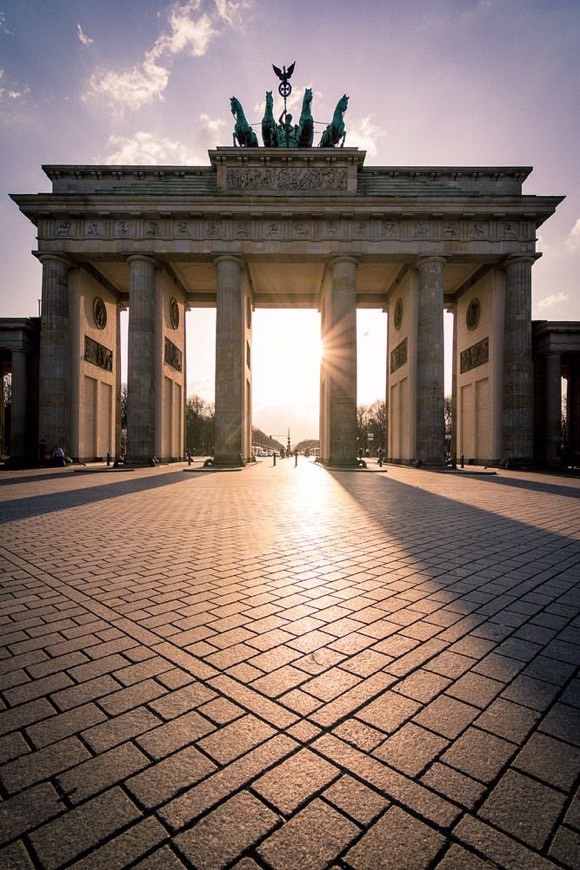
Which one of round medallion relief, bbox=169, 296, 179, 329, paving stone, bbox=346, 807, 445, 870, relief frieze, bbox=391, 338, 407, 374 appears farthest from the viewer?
round medallion relief, bbox=169, 296, 179, 329

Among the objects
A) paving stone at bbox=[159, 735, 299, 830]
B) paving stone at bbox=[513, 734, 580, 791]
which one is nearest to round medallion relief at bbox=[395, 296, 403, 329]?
paving stone at bbox=[513, 734, 580, 791]

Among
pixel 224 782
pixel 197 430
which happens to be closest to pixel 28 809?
pixel 224 782

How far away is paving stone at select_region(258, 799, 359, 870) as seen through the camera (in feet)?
3.97

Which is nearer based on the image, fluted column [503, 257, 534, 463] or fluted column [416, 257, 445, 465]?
fluted column [503, 257, 534, 463]

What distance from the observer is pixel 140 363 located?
23297 mm

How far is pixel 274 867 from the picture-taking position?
118cm

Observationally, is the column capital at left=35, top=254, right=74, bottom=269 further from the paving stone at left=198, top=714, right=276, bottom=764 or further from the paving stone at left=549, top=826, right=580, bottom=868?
the paving stone at left=549, top=826, right=580, bottom=868

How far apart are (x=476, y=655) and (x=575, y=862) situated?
124 centimetres

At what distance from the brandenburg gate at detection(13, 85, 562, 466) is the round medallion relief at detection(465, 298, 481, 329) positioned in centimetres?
157

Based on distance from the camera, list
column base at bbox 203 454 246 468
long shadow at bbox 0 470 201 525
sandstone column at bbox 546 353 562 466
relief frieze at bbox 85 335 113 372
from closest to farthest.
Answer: long shadow at bbox 0 470 201 525 → column base at bbox 203 454 246 468 → sandstone column at bbox 546 353 562 466 → relief frieze at bbox 85 335 113 372

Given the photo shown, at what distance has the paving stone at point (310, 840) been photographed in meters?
1.21

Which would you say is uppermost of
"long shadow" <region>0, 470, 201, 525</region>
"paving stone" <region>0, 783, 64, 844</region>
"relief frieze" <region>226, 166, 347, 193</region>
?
"relief frieze" <region>226, 166, 347, 193</region>

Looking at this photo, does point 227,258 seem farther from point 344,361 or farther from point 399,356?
point 399,356

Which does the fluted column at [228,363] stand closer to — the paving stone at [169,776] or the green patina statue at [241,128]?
the green patina statue at [241,128]
